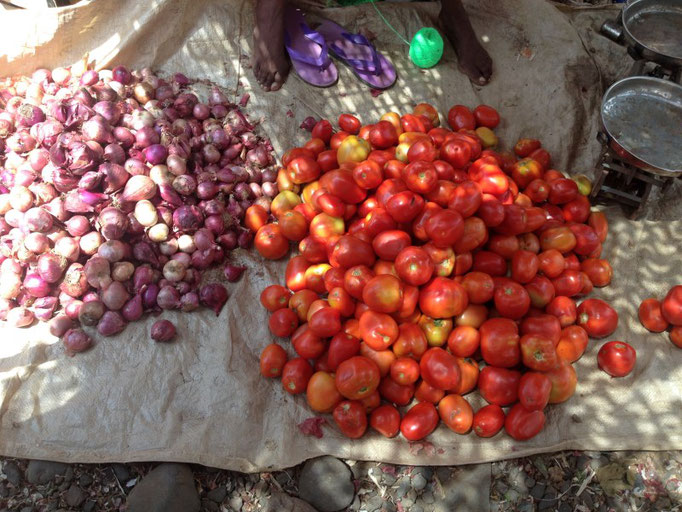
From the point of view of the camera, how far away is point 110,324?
2.62 metres

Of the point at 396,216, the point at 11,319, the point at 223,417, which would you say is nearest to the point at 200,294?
the point at 223,417

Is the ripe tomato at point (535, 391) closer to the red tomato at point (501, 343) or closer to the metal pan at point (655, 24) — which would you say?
the red tomato at point (501, 343)

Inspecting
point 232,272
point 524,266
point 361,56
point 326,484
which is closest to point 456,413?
point 326,484

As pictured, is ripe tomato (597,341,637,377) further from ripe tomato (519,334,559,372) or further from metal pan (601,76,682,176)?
metal pan (601,76,682,176)

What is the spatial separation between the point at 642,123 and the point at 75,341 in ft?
11.1

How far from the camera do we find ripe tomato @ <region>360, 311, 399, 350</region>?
2322mm

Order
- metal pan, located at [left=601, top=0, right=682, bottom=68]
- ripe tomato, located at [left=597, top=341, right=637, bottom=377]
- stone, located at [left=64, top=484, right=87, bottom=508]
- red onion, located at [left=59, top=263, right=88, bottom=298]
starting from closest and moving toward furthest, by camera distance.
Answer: stone, located at [left=64, top=484, right=87, bottom=508] → ripe tomato, located at [left=597, top=341, right=637, bottom=377] → red onion, located at [left=59, top=263, right=88, bottom=298] → metal pan, located at [left=601, top=0, right=682, bottom=68]

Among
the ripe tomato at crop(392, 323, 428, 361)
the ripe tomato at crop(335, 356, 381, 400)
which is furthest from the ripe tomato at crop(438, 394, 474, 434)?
the ripe tomato at crop(335, 356, 381, 400)

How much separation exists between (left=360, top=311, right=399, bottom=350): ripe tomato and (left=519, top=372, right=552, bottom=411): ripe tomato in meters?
0.63

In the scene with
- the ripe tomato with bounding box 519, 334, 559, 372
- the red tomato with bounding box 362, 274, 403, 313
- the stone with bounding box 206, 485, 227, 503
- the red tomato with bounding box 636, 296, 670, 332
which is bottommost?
the stone with bounding box 206, 485, 227, 503

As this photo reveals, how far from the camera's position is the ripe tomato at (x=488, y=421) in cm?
227

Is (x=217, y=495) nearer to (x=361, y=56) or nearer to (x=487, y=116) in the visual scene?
(x=487, y=116)

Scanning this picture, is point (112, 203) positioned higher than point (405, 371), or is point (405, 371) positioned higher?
point (112, 203)

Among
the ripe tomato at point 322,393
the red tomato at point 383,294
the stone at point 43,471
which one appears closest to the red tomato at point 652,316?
the red tomato at point 383,294
